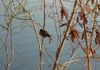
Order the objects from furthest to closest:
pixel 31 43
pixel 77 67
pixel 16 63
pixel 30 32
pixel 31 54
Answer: pixel 30 32 < pixel 31 43 < pixel 31 54 < pixel 16 63 < pixel 77 67

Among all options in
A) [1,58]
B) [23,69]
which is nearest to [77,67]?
[23,69]

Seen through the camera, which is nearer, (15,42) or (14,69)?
(14,69)

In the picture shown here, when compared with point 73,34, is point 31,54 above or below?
below

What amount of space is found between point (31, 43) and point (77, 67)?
238 centimetres

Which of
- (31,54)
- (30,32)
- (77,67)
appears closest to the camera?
(77,67)

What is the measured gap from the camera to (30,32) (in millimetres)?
10531

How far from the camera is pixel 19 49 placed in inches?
361

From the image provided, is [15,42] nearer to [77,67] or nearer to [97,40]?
[77,67]

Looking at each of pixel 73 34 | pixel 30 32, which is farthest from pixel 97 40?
pixel 30 32

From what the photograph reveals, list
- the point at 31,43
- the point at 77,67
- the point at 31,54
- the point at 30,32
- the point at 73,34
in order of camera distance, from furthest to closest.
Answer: the point at 30,32, the point at 31,43, the point at 31,54, the point at 77,67, the point at 73,34

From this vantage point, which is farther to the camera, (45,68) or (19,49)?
(19,49)

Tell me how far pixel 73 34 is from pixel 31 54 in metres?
6.85

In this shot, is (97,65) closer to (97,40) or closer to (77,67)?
(77,67)

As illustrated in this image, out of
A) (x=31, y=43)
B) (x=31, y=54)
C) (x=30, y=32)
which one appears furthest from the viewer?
(x=30, y=32)
